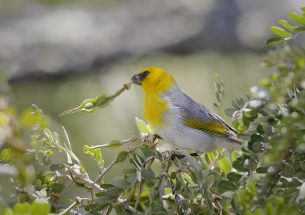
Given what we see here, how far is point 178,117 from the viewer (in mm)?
2848

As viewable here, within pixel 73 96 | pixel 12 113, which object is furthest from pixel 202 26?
pixel 12 113

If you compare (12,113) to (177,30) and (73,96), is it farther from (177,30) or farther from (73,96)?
(177,30)

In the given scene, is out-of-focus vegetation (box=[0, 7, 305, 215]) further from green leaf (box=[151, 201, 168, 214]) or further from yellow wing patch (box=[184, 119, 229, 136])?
yellow wing patch (box=[184, 119, 229, 136])

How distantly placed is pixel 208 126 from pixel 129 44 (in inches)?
104

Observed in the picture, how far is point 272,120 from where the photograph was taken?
1271 millimetres

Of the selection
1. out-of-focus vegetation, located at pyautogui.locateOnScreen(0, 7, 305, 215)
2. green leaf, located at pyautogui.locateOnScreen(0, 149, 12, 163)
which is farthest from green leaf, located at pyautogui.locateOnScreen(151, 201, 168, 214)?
green leaf, located at pyautogui.locateOnScreen(0, 149, 12, 163)

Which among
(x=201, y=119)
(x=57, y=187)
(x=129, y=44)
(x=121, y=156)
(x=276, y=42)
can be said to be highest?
(x=276, y=42)

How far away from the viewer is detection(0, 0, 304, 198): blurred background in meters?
4.88

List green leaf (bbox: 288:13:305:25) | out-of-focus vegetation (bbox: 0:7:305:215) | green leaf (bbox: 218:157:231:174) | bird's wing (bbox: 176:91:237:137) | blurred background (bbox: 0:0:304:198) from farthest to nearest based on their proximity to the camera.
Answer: blurred background (bbox: 0:0:304:198) < bird's wing (bbox: 176:91:237:137) < green leaf (bbox: 218:157:231:174) < green leaf (bbox: 288:13:305:25) < out-of-focus vegetation (bbox: 0:7:305:215)

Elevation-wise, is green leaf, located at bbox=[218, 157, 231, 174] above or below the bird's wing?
above

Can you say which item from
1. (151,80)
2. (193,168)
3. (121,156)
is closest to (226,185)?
(193,168)

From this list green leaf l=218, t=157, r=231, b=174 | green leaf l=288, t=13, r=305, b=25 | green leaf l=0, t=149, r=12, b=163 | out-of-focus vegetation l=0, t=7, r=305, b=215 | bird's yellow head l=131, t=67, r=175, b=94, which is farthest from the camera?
bird's yellow head l=131, t=67, r=175, b=94

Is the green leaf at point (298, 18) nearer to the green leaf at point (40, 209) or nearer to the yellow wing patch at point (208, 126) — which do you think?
the green leaf at point (40, 209)

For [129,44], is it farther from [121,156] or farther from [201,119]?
[121,156]
